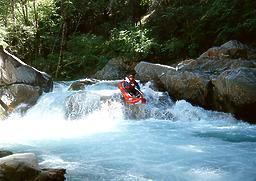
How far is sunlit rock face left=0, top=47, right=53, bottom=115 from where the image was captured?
13.9 m

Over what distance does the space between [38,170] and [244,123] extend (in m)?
7.36

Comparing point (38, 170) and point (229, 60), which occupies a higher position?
point (229, 60)

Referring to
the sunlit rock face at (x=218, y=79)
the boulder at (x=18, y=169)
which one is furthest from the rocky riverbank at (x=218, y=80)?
the boulder at (x=18, y=169)

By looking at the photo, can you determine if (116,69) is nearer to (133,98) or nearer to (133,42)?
(133,42)

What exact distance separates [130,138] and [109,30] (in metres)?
15.1

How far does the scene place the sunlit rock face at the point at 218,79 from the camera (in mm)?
10781

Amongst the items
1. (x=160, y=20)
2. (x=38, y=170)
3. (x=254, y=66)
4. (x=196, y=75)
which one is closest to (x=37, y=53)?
(x=160, y=20)

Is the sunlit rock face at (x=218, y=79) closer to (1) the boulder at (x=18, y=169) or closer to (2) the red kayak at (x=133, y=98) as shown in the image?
(2) the red kayak at (x=133, y=98)

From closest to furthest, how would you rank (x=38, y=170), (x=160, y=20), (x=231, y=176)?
1. (x=38, y=170)
2. (x=231, y=176)
3. (x=160, y=20)

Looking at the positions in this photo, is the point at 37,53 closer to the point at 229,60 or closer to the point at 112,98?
the point at 112,98

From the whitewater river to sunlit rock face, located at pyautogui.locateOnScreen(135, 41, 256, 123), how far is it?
38 cm

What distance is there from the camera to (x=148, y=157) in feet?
25.4

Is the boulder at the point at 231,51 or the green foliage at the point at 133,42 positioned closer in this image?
the boulder at the point at 231,51

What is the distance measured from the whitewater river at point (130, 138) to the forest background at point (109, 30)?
16.5 ft
